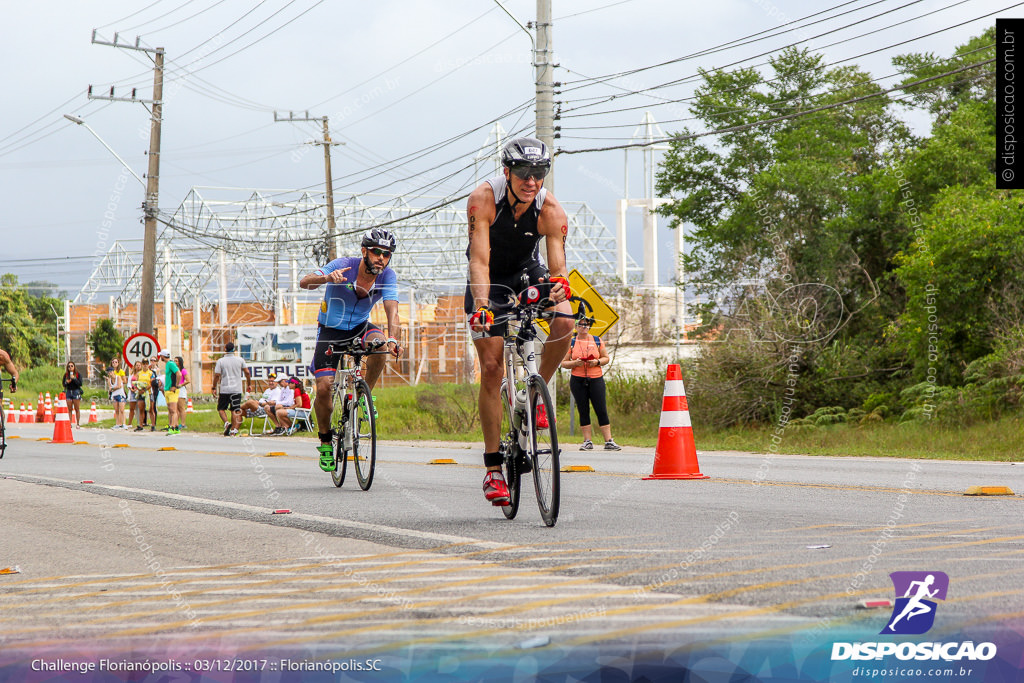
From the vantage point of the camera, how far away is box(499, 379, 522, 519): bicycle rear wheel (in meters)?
6.53

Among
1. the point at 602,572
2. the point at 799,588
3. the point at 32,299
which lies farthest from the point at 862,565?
the point at 32,299

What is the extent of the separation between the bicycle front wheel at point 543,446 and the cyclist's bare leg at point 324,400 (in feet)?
12.0

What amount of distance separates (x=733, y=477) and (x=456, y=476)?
101 inches

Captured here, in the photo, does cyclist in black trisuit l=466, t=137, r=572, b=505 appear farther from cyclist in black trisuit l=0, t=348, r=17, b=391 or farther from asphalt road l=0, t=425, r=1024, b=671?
cyclist in black trisuit l=0, t=348, r=17, b=391

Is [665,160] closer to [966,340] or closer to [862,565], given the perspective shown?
[966,340]

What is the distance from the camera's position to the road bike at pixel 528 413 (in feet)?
20.3

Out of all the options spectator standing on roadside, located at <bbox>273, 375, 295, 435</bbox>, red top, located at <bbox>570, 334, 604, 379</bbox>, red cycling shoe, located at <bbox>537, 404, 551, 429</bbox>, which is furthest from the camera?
spectator standing on roadside, located at <bbox>273, 375, 295, 435</bbox>

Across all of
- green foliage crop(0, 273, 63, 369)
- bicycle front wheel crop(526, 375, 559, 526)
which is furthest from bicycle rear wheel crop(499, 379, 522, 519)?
green foliage crop(0, 273, 63, 369)

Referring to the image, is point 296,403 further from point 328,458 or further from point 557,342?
point 557,342

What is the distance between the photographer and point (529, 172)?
646 centimetres

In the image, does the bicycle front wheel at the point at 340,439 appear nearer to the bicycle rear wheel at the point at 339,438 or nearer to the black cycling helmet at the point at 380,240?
the bicycle rear wheel at the point at 339,438

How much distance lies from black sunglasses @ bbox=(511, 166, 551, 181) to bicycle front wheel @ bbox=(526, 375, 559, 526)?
1.15 m

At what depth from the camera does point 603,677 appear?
2980 millimetres

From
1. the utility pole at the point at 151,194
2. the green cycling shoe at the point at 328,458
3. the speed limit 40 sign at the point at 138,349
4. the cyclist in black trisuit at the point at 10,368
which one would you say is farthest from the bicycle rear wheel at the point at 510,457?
the utility pole at the point at 151,194
